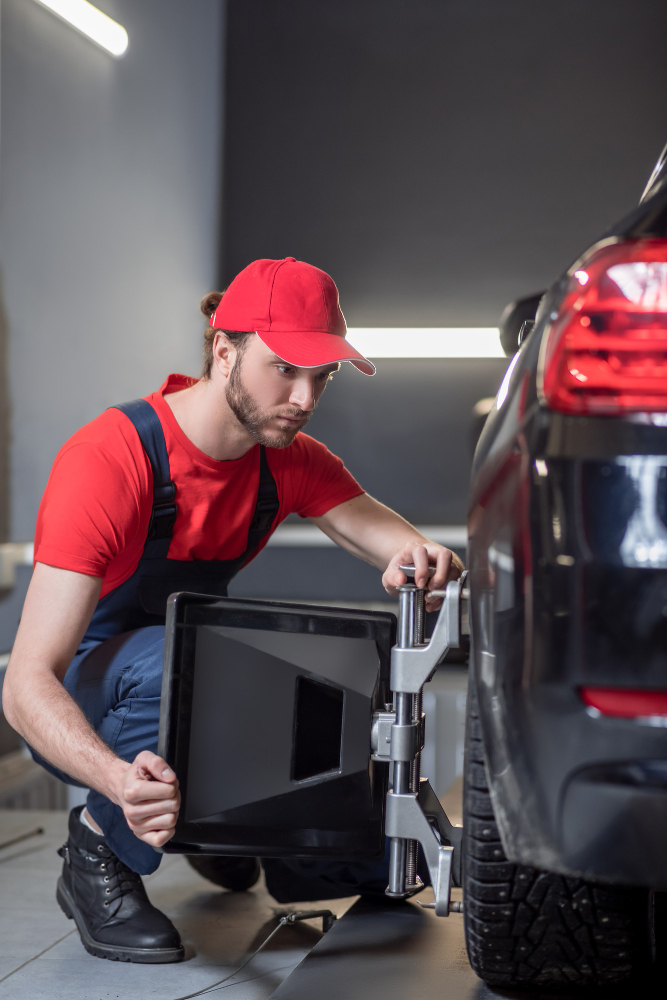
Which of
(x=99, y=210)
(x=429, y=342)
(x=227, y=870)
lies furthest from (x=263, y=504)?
(x=429, y=342)

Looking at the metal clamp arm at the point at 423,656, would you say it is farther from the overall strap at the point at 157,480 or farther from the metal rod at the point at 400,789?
the overall strap at the point at 157,480

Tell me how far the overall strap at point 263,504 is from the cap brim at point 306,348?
11.0 inches

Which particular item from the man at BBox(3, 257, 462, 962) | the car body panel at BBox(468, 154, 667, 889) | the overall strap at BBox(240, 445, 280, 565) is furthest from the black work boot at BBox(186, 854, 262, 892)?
the car body panel at BBox(468, 154, 667, 889)

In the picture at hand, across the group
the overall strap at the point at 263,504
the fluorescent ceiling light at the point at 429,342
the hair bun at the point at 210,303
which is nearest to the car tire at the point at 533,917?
the overall strap at the point at 263,504

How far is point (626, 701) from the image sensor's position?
2.37 ft

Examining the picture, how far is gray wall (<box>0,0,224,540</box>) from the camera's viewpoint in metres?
2.85

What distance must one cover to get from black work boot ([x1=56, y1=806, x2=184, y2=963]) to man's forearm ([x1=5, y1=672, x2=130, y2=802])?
307 millimetres

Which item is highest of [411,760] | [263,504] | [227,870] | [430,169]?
[430,169]

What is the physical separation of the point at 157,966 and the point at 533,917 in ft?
2.58

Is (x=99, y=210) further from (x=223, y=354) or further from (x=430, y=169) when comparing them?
(x=223, y=354)

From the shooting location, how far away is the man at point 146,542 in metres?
1.46

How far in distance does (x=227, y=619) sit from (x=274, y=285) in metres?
0.71

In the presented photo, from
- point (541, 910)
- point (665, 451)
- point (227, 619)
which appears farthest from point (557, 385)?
point (227, 619)

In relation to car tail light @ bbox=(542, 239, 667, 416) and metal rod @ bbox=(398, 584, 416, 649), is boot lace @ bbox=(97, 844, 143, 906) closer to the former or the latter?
metal rod @ bbox=(398, 584, 416, 649)
